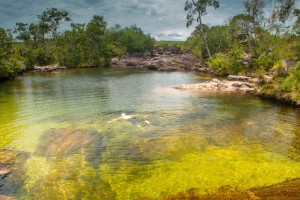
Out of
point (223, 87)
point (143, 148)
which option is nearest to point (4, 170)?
point (143, 148)

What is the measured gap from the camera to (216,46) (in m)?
81.2

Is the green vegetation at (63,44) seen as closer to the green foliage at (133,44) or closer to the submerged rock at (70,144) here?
the green foliage at (133,44)

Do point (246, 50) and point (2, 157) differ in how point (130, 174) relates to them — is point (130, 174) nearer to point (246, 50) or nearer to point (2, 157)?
point (2, 157)

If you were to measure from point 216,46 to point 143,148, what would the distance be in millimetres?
71815

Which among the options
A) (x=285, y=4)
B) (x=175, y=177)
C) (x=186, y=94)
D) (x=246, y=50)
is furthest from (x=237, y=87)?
(x=175, y=177)

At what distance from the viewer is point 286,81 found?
94.1 feet

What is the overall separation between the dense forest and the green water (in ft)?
28.0

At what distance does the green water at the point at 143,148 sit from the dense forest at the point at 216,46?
8530 mm

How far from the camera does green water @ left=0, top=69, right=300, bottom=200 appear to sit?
11.0 meters

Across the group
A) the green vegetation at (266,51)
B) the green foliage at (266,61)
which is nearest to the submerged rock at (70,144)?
the green vegetation at (266,51)

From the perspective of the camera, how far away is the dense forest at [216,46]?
3350cm

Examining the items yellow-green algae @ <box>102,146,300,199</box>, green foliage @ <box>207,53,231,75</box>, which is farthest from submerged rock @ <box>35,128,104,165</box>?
green foliage @ <box>207,53,231,75</box>

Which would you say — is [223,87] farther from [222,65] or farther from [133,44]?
[133,44]

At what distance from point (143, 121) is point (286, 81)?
1751 cm
